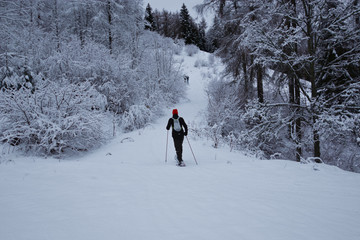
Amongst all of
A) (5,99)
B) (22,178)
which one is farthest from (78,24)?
(22,178)

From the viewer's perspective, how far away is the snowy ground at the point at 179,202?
191 centimetres

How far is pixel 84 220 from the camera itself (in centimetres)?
207

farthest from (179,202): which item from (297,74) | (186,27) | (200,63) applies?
(186,27)

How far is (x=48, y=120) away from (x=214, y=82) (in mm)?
10902

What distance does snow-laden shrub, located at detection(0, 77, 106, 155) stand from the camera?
18.4 feet

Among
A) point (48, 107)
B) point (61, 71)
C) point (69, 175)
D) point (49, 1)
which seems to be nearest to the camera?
point (69, 175)

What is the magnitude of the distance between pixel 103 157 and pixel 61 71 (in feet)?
22.3

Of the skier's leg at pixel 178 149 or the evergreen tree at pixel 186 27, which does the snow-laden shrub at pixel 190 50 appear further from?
the skier's leg at pixel 178 149

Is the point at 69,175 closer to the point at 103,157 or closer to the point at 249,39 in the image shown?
the point at 103,157

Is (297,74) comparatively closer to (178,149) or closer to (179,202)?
(178,149)

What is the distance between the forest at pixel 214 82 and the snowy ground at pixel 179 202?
1.80 metres

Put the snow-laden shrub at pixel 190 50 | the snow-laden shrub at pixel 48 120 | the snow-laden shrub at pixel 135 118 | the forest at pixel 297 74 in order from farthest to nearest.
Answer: the snow-laden shrub at pixel 190 50 → the snow-laden shrub at pixel 135 118 → the snow-laden shrub at pixel 48 120 → the forest at pixel 297 74

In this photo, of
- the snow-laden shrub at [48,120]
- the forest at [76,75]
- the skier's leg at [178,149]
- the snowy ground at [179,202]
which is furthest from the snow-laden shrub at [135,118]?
the snowy ground at [179,202]

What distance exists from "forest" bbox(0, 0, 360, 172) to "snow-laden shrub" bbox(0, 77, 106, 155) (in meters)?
0.04
